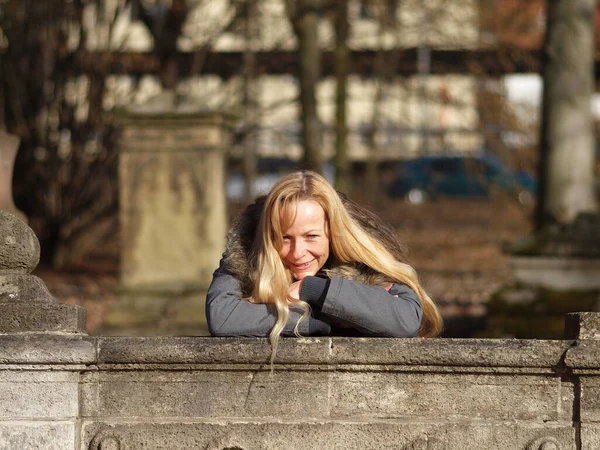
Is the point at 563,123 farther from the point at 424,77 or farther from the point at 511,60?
the point at 424,77

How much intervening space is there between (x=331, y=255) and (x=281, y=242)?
0.82 feet

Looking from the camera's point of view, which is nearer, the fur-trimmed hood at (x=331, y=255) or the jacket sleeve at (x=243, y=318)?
the jacket sleeve at (x=243, y=318)

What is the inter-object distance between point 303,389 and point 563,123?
7.99 metres

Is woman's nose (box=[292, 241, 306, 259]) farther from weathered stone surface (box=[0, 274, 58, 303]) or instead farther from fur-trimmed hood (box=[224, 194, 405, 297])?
weathered stone surface (box=[0, 274, 58, 303])

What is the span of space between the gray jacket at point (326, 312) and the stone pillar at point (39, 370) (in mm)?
523

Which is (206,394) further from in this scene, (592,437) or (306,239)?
(592,437)

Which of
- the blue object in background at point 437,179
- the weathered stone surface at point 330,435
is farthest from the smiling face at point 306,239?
the blue object in background at point 437,179

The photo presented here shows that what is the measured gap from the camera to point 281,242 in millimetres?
4387

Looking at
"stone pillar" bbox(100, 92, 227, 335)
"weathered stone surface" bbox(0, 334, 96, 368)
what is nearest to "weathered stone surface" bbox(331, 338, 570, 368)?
"weathered stone surface" bbox(0, 334, 96, 368)

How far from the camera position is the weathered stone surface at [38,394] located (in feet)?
13.8

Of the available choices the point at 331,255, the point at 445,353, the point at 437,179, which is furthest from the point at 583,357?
the point at 437,179

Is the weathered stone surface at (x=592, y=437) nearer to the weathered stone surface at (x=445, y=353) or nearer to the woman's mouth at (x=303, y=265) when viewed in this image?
the weathered stone surface at (x=445, y=353)

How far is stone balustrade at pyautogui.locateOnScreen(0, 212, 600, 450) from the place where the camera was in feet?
13.6

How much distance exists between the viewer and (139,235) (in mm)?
11516
